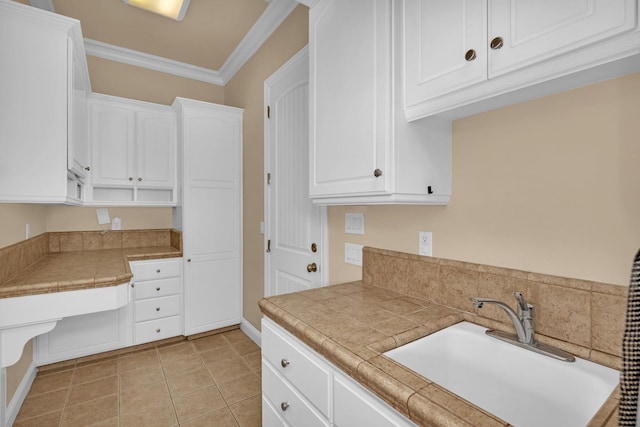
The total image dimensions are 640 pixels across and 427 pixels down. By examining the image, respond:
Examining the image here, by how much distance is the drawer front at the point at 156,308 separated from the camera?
9.14ft

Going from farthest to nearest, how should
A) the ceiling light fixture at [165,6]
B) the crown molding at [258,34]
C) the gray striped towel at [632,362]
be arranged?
the crown molding at [258,34]
the ceiling light fixture at [165,6]
the gray striped towel at [632,362]

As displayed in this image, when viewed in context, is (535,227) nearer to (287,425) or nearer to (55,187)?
(287,425)

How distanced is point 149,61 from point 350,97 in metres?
3.02

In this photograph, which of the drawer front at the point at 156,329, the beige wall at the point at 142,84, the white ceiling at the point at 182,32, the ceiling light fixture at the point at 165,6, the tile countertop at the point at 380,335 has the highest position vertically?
the white ceiling at the point at 182,32

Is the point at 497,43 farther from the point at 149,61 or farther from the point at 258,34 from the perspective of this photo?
the point at 149,61

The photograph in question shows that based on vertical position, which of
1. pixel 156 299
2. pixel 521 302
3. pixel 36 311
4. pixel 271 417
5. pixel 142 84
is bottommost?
pixel 271 417

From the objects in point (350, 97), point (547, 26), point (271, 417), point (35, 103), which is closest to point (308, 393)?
point (271, 417)

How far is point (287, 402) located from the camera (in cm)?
121

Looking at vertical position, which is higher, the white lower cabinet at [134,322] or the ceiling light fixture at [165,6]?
the ceiling light fixture at [165,6]

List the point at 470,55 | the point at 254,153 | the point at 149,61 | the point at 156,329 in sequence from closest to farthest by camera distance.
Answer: the point at 470,55
the point at 156,329
the point at 254,153
the point at 149,61

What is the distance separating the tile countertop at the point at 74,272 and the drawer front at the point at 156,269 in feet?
0.16

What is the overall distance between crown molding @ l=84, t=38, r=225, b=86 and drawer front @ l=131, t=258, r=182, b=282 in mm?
2093

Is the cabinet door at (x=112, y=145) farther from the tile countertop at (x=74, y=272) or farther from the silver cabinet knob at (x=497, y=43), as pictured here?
the silver cabinet knob at (x=497, y=43)

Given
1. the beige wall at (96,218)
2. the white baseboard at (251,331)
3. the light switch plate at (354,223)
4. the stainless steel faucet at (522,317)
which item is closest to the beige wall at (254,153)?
the white baseboard at (251,331)
